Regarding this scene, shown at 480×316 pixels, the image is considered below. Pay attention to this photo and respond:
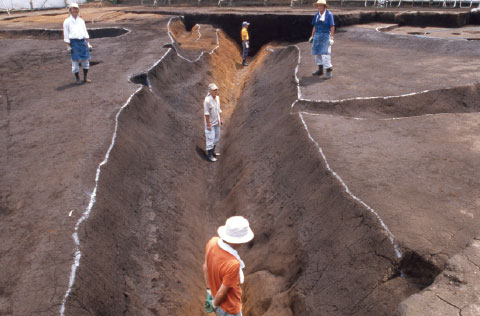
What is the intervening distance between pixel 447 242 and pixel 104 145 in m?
5.54

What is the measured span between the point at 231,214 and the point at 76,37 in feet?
17.4

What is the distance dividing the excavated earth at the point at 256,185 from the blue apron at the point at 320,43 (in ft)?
2.55

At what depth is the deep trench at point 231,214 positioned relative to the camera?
4.55 metres

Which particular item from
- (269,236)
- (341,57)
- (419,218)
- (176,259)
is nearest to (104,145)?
(176,259)

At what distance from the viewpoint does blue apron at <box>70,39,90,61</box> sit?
9039 mm

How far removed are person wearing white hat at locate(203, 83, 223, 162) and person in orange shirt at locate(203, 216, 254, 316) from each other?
518 centimetres

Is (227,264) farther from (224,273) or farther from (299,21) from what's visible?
(299,21)

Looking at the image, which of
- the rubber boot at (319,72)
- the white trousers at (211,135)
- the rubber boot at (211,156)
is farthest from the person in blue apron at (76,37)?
the rubber boot at (319,72)

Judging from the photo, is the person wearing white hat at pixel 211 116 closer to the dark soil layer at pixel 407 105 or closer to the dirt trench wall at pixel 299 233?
the dirt trench wall at pixel 299 233

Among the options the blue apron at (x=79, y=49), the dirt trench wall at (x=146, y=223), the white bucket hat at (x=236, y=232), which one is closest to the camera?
the white bucket hat at (x=236, y=232)

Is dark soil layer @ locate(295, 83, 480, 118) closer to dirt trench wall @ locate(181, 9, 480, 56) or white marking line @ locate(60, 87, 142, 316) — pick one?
white marking line @ locate(60, 87, 142, 316)

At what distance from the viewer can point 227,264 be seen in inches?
140

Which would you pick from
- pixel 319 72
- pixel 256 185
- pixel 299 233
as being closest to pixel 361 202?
pixel 299 233

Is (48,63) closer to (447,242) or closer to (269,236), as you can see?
(269,236)
